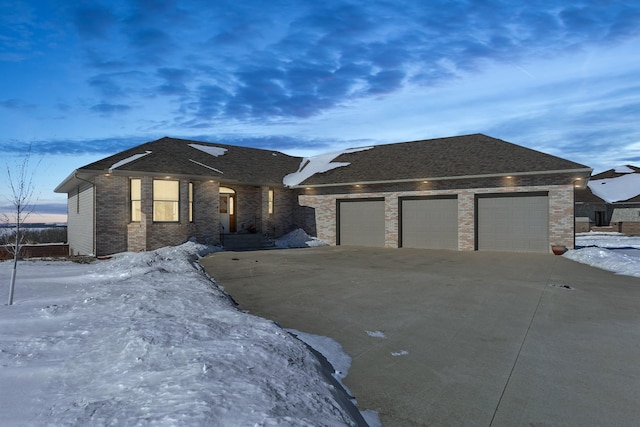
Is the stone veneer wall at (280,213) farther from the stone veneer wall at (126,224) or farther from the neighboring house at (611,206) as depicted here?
the neighboring house at (611,206)

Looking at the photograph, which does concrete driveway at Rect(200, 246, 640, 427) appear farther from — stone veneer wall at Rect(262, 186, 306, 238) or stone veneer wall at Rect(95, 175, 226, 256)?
stone veneer wall at Rect(262, 186, 306, 238)

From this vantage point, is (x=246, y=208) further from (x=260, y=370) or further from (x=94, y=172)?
(x=260, y=370)

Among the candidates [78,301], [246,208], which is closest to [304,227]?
[246,208]

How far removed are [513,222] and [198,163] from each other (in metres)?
16.0

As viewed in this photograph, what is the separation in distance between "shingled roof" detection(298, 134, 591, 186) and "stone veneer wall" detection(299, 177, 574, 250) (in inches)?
25.5

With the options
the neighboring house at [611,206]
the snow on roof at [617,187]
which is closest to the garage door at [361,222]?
the neighboring house at [611,206]

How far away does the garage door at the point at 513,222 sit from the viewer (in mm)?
17719

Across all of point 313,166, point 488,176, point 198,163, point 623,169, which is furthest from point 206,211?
point 623,169

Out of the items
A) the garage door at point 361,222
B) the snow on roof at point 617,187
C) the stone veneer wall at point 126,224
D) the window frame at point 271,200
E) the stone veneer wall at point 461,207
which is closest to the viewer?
the stone veneer wall at point 126,224

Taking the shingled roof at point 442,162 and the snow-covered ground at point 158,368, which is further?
the shingled roof at point 442,162

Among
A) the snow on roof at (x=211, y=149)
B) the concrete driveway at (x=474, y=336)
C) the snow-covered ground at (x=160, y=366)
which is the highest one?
the snow on roof at (x=211, y=149)

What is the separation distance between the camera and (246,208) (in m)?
22.2

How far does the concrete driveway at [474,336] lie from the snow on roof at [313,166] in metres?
12.6

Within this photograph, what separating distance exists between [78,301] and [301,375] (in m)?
5.52
